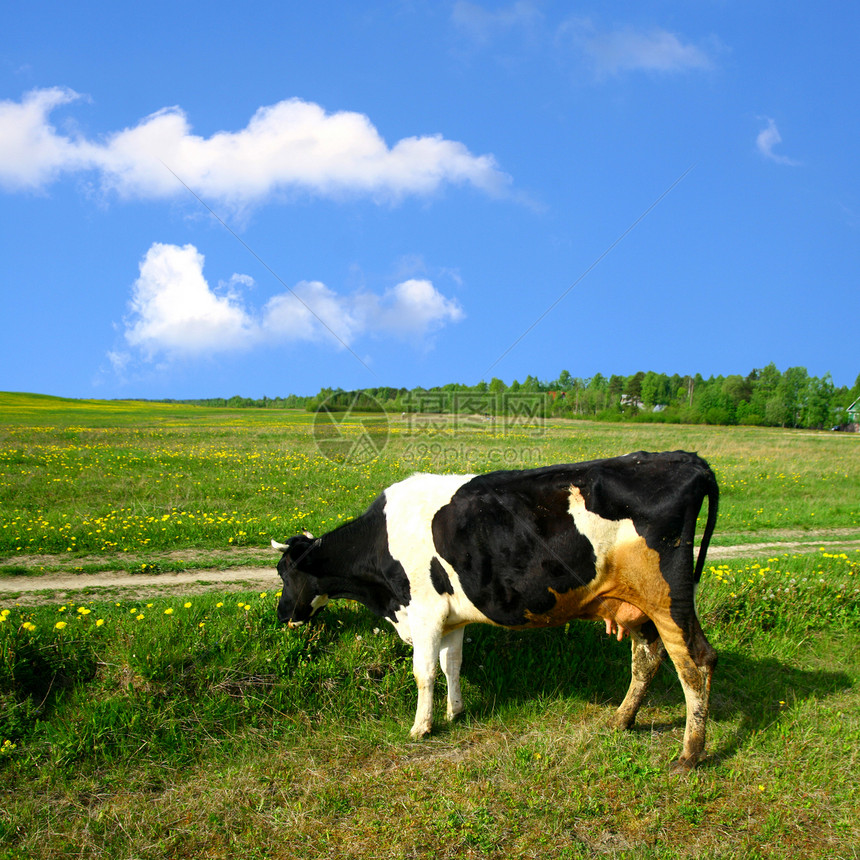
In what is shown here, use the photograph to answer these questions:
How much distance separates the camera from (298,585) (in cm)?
653

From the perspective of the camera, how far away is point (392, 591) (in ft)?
19.3

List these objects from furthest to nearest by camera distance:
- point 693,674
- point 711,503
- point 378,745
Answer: point 378,745 < point 711,503 < point 693,674

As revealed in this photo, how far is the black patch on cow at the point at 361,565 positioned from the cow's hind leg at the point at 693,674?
254cm

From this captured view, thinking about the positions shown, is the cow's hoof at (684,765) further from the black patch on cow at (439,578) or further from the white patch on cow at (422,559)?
the black patch on cow at (439,578)

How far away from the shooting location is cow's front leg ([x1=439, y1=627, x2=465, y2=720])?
19.0 feet

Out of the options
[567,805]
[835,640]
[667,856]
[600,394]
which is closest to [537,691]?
A: [567,805]

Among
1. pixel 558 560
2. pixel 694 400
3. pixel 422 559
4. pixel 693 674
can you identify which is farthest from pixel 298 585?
pixel 694 400

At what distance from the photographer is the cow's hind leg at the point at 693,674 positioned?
490 centimetres

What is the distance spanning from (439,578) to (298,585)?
1.93m

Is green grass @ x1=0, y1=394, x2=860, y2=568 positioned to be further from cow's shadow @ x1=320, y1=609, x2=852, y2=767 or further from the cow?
the cow

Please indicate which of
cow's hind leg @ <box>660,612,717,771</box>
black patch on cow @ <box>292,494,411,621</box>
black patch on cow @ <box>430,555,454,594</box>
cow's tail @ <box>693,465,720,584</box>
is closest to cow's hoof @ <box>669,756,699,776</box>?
cow's hind leg @ <box>660,612,717,771</box>

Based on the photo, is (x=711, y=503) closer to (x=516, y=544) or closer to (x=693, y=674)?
(x=693, y=674)

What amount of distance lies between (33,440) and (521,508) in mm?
32254

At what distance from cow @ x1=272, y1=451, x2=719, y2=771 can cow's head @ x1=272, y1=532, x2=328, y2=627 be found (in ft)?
2.73
